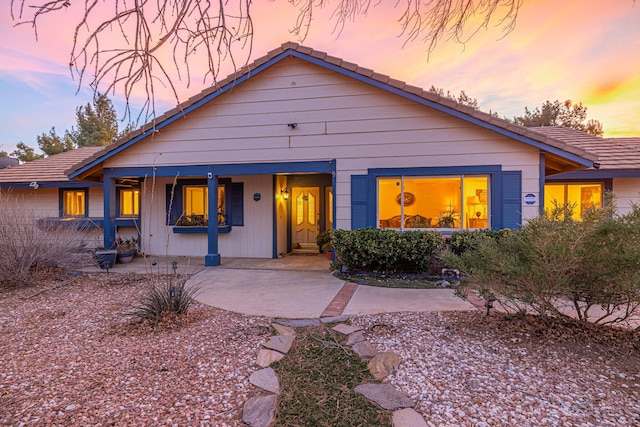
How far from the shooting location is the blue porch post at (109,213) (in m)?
8.86

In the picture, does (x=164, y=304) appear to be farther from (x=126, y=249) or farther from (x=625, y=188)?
(x=625, y=188)

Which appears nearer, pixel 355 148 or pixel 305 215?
pixel 355 148

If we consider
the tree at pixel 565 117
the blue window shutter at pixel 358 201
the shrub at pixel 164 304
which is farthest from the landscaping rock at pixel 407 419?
the tree at pixel 565 117

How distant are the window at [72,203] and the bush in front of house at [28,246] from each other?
411cm

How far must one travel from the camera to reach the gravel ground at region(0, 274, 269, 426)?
2.37m

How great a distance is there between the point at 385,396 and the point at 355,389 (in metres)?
0.25

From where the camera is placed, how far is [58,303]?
206 inches

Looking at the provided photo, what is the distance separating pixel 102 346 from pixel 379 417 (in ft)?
9.77

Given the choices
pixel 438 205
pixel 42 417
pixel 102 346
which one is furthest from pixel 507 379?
pixel 438 205

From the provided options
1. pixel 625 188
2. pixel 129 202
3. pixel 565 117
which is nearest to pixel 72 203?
pixel 129 202

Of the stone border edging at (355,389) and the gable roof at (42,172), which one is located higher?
the gable roof at (42,172)

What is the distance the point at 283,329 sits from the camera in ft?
12.9

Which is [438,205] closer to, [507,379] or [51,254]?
[507,379]

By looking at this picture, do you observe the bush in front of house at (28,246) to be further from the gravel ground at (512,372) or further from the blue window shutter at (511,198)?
the blue window shutter at (511,198)
